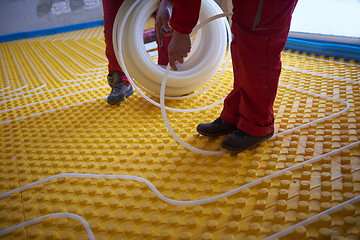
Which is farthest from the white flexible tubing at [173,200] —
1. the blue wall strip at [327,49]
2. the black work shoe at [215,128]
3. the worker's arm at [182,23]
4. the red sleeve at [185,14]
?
the blue wall strip at [327,49]

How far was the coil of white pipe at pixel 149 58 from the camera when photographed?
70.2 inches

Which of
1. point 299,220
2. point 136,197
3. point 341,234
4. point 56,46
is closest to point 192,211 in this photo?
point 136,197

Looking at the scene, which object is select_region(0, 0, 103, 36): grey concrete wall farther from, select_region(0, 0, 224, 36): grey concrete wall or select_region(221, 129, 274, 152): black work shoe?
select_region(221, 129, 274, 152): black work shoe

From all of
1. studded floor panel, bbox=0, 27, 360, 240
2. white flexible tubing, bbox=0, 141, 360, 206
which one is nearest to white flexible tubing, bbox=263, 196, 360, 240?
studded floor panel, bbox=0, 27, 360, 240

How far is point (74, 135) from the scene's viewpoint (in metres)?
1.66

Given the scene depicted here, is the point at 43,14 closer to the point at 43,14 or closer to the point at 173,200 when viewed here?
the point at 43,14

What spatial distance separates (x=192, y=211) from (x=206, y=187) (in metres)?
0.13

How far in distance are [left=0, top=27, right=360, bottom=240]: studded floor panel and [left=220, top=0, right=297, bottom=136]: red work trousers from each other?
0.17 metres

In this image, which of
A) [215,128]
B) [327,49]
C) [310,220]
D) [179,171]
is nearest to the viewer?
[310,220]

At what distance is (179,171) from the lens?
49.9 inches

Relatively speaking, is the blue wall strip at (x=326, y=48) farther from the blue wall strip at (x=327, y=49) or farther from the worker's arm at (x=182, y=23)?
the worker's arm at (x=182, y=23)

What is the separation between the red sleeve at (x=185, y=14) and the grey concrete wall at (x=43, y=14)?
5.26m

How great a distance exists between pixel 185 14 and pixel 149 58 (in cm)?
89

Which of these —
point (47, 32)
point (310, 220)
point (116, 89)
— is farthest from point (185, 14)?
point (47, 32)
